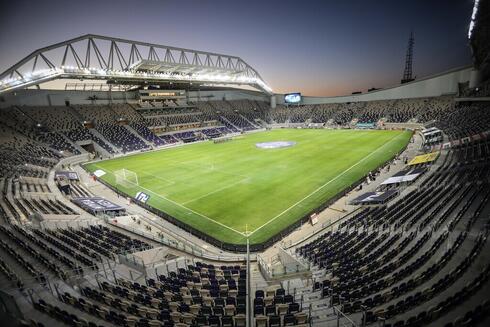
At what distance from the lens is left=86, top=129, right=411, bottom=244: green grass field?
21.9m

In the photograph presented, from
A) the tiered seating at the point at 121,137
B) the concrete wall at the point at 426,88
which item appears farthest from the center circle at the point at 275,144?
the concrete wall at the point at 426,88

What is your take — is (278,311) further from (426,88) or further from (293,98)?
(293,98)

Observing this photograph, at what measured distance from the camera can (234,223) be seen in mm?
21266

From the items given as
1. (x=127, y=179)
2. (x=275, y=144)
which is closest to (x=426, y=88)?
(x=275, y=144)

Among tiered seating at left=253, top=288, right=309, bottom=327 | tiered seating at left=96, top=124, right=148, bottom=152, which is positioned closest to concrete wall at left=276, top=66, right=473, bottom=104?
tiered seating at left=96, top=124, right=148, bottom=152

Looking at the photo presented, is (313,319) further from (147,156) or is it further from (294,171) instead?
(147,156)

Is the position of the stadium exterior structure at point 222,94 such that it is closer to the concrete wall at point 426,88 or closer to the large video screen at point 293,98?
the concrete wall at point 426,88

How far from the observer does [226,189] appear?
29016 millimetres

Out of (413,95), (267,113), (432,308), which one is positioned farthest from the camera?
(267,113)

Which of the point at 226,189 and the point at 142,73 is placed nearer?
the point at 226,189

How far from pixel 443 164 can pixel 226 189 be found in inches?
909

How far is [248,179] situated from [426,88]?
6648 centimetres

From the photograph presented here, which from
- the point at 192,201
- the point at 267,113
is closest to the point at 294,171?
the point at 192,201

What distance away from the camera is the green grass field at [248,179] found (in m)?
21.9
